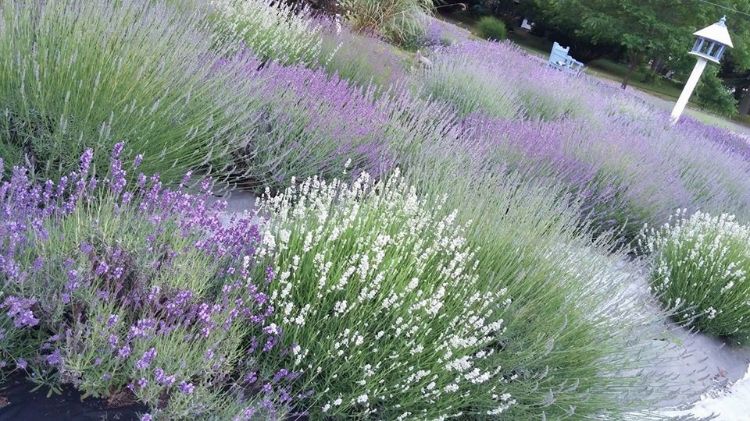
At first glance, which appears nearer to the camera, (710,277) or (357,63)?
(710,277)

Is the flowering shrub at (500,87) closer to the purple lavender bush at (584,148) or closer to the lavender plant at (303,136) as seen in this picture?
the purple lavender bush at (584,148)

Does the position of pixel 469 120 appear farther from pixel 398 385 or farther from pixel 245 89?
pixel 398 385

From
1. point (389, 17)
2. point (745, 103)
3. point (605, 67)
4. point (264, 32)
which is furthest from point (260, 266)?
point (745, 103)

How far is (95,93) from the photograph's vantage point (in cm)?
245

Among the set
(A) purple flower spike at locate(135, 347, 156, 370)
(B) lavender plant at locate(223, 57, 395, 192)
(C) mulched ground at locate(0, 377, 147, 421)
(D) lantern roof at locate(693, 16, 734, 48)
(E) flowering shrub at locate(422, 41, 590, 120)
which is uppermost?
(D) lantern roof at locate(693, 16, 734, 48)

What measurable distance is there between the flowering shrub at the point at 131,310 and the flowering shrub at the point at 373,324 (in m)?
0.13

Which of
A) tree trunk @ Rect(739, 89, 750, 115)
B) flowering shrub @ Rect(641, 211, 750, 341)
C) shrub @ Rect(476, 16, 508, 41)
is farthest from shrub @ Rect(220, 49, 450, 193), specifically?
tree trunk @ Rect(739, 89, 750, 115)

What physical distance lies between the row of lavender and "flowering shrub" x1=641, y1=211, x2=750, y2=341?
1.44 m

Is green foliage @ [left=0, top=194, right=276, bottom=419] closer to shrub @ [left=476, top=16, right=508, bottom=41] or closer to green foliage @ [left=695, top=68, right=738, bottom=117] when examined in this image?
shrub @ [left=476, top=16, right=508, bottom=41]

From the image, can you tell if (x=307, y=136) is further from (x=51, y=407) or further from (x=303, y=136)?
(x=51, y=407)

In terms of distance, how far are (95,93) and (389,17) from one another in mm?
8320

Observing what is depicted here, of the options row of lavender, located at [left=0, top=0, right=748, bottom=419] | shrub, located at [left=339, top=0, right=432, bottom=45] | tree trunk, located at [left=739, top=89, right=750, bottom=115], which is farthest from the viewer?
tree trunk, located at [left=739, top=89, right=750, bottom=115]

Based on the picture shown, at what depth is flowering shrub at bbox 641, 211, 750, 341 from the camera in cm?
401

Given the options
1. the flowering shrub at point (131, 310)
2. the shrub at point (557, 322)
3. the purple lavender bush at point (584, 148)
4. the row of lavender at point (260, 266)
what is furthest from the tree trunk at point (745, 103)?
the flowering shrub at point (131, 310)
